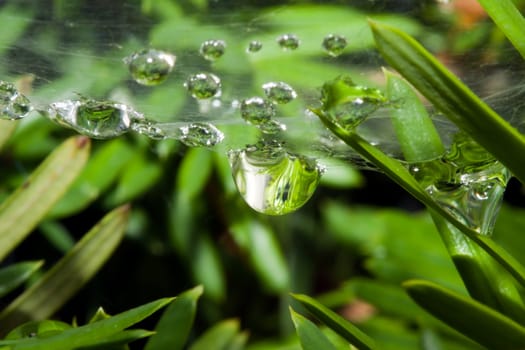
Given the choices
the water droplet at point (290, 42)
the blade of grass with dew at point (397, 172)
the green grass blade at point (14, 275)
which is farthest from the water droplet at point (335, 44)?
the green grass blade at point (14, 275)

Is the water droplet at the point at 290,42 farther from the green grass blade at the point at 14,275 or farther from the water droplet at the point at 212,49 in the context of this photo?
the green grass blade at the point at 14,275

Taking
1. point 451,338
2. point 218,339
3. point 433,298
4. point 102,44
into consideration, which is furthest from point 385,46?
point 451,338

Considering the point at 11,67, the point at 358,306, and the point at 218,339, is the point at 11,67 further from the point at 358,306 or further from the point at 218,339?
the point at 358,306

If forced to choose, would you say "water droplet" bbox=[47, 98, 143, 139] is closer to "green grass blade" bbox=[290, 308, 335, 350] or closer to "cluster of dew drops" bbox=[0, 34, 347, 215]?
"cluster of dew drops" bbox=[0, 34, 347, 215]

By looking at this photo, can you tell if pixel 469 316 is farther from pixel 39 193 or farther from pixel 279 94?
pixel 39 193

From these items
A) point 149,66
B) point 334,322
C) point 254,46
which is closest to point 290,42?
point 254,46

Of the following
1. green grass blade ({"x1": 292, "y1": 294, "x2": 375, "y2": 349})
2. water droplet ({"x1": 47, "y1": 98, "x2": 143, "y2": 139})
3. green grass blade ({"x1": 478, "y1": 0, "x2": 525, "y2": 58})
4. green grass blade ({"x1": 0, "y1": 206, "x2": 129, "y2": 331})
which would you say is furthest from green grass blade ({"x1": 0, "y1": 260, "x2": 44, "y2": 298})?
green grass blade ({"x1": 478, "y1": 0, "x2": 525, "y2": 58})

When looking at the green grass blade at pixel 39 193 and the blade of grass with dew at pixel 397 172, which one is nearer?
the blade of grass with dew at pixel 397 172
